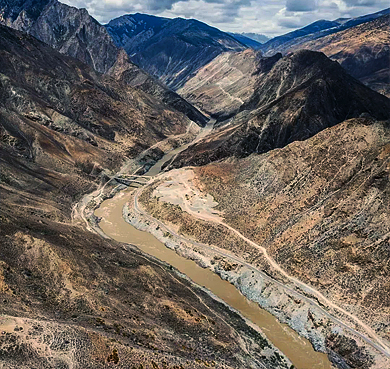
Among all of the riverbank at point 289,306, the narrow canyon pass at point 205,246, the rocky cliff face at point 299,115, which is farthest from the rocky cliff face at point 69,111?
the riverbank at point 289,306

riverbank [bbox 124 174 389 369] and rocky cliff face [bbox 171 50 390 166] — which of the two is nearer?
riverbank [bbox 124 174 389 369]

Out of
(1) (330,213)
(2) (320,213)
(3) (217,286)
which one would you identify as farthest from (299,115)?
(3) (217,286)

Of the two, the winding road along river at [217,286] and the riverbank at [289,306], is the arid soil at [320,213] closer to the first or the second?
the riverbank at [289,306]

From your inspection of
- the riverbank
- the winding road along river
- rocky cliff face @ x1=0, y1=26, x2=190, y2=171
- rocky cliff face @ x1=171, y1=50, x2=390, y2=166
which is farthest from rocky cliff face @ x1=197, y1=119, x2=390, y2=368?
→ rocky cliff face @ x1=0, y1=26, x2=190, y2=171

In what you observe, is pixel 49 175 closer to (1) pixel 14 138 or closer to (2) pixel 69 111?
(1) pixel 14 138

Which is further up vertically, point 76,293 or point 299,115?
point 299,115

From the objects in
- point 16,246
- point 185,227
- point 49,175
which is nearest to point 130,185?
point 49,175

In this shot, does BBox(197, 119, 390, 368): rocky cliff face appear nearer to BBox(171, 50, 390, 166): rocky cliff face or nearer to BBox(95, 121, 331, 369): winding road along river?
BBox(95, 121, 331, 369): winding road along river

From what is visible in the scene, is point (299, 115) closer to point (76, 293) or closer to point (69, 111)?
point (69, 111)
